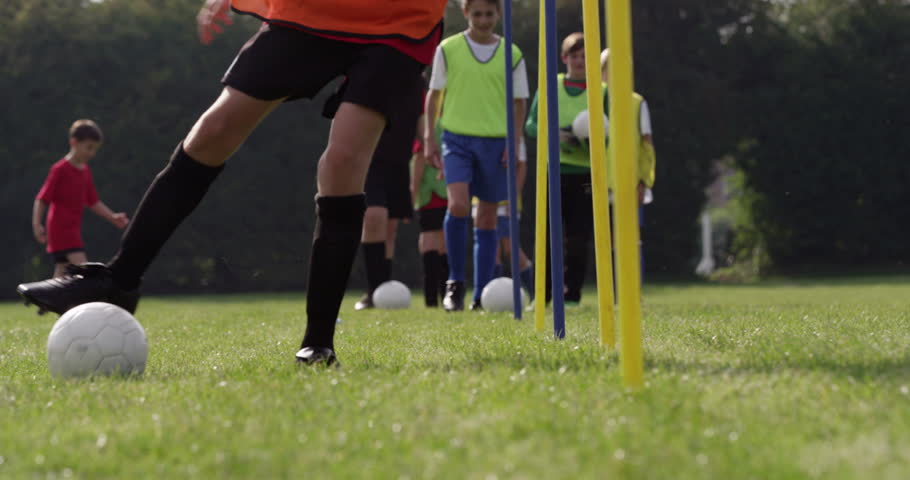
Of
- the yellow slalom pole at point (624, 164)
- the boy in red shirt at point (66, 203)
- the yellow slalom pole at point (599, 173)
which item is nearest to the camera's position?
the yellow slalom pole at point (624, 164)

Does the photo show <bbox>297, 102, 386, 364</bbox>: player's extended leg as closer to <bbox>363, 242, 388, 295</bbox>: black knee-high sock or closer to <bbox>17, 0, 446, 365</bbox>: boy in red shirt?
<bbox>17, 0, 446, 365</bbox>: boy in red shirt

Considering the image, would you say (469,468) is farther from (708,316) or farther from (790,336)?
(708,316)

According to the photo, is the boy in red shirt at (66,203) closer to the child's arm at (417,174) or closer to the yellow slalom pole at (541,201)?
the child's arm at (417,174)

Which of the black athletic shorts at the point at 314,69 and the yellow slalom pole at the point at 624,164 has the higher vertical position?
the black athletic shorts at the point at 314,69

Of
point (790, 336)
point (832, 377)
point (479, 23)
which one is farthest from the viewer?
point (479, 23)

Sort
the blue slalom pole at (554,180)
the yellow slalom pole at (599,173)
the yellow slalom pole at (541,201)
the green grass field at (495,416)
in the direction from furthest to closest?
the yellow slalom pole at (541,201) → the blue slalom pole at (554,180) → the yellow slalom pole at (599,173) → the green grass field at (495,416)

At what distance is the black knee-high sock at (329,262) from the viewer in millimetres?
3459

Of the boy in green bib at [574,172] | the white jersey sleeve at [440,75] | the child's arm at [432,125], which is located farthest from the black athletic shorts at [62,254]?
the boy in green bib at [574,172]

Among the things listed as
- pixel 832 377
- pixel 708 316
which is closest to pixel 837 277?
pixel 708 316

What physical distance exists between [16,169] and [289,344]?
15917mm

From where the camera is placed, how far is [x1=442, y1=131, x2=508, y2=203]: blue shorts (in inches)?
301

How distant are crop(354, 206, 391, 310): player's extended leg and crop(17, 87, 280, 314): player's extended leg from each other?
473 cm

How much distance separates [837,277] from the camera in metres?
20.5

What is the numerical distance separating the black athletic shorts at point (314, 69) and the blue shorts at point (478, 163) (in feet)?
13.4
